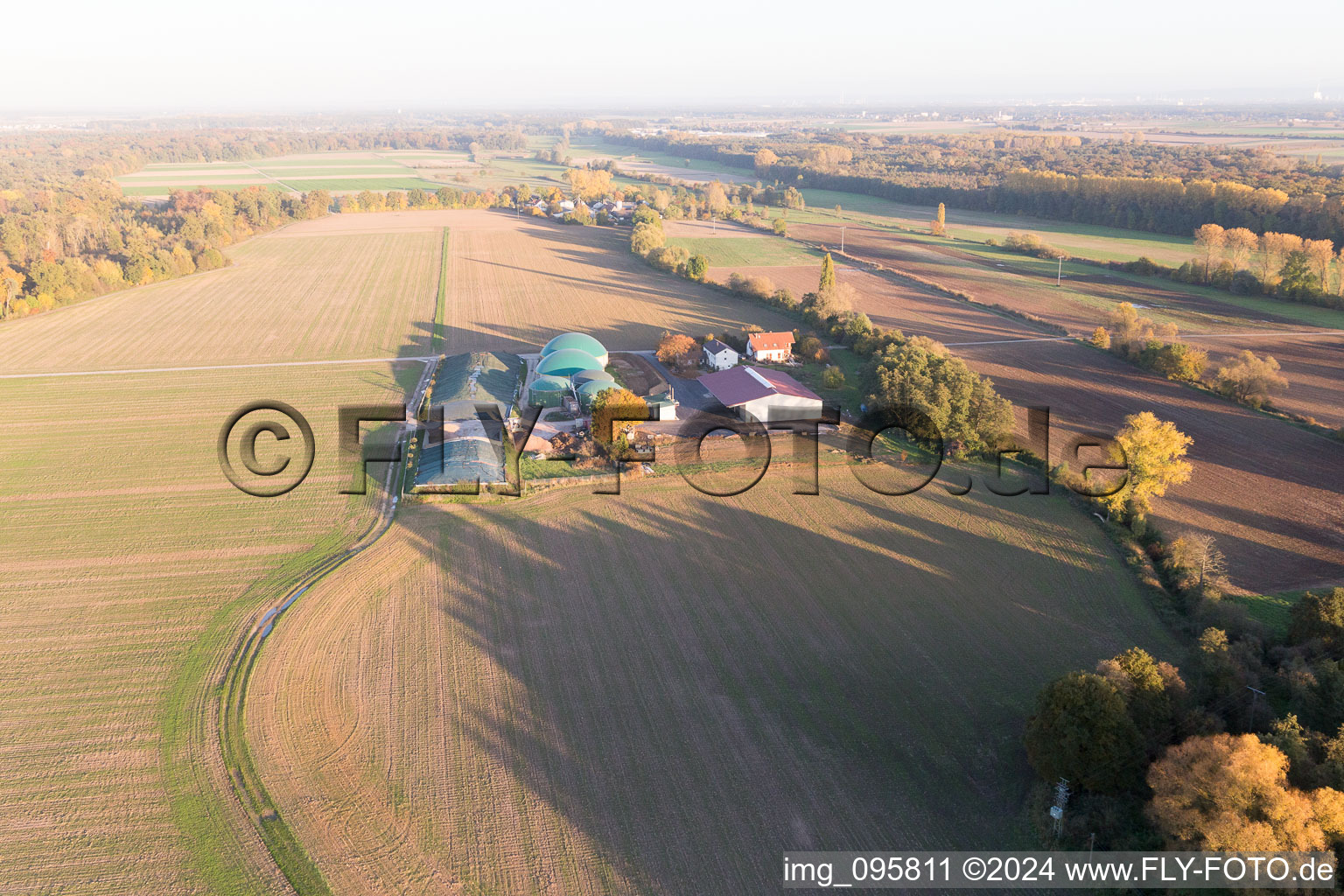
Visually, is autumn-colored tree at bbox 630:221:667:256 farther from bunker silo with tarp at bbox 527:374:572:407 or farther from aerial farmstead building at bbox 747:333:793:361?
bunker silo with tarp at bbox 527:374:572:407

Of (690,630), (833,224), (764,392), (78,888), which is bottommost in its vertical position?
(78,888)

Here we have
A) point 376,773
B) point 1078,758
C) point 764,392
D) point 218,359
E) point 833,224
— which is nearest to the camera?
point 1078,758

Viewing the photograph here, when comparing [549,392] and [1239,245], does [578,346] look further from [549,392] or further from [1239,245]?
[1239,245]

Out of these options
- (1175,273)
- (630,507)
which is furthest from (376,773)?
(1175,273)

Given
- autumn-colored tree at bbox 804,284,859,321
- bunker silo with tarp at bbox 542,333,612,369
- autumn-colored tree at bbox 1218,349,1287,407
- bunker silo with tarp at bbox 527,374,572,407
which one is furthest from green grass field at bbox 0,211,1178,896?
autumn-colored tree at bbox 804,284,859,321

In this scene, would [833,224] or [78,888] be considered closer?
[78,888]

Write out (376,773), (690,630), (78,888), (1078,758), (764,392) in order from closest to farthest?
(78,888) < (1078,758) < (376,773) < (690,630) < (764,392)

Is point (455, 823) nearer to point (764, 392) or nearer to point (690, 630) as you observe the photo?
point (690, 630)
